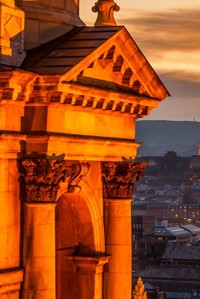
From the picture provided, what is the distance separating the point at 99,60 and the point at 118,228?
4165 millimetres

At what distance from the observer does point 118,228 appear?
115ft

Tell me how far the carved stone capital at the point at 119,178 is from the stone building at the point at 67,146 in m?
0.02

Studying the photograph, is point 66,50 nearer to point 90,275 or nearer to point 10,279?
point 10,279

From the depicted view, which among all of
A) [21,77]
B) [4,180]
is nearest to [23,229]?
[4,180]

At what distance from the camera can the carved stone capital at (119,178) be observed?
Result: 34.4 metres

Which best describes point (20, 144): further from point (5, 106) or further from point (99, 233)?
point (99, 233)

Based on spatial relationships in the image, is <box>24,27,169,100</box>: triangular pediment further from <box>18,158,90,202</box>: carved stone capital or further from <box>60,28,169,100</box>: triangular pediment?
<box>18,158,90,202</box>: carved stone capital

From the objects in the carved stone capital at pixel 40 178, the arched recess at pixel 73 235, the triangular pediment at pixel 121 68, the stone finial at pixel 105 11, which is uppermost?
the stone finial at pixel 105 11

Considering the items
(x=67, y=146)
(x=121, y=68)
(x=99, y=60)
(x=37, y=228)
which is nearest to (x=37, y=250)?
(x=37, y=228)

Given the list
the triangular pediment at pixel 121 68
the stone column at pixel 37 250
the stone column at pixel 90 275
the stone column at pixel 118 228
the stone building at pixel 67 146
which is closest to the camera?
the stone building at pixel 67 146

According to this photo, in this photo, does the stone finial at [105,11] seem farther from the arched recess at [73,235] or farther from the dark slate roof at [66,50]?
the arched recess at [73,235]

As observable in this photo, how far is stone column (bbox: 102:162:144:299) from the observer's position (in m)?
34.8

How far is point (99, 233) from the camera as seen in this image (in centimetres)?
3459

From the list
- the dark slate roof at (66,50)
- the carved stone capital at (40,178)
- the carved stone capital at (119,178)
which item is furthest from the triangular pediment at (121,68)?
the carved stone capital at (40,178)
